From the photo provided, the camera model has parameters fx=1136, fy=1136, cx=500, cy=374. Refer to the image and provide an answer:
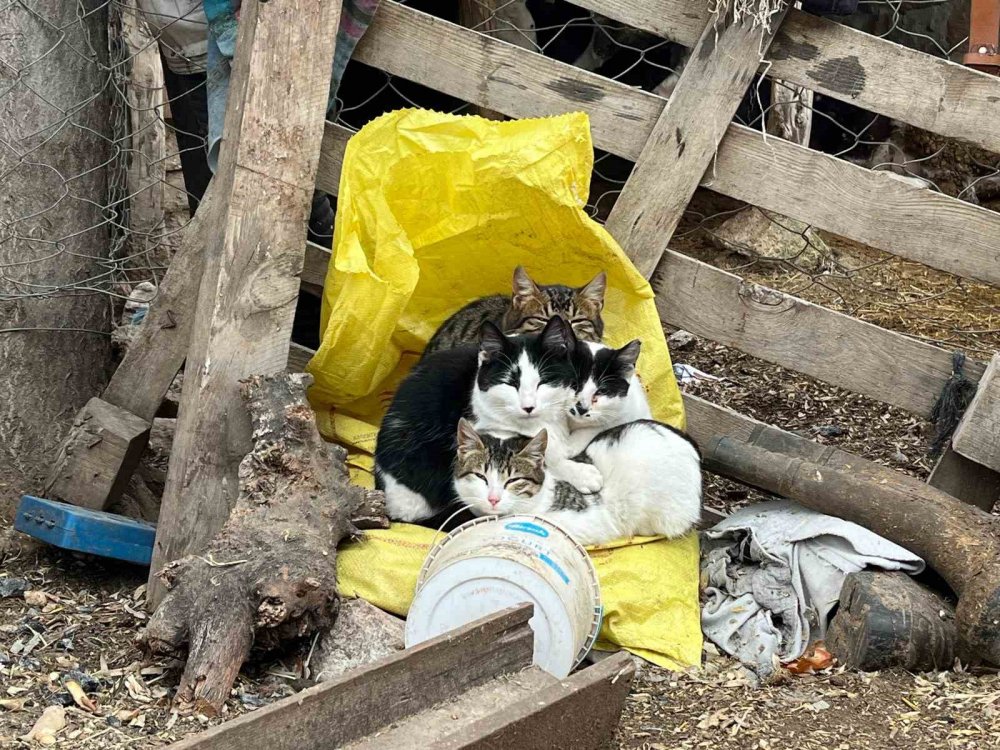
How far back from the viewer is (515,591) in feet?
8.41

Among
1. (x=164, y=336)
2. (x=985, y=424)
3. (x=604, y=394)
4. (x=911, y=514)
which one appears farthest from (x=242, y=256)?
(x=985, y=424)

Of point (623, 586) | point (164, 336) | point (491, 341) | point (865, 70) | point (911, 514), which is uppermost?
point (865, 70)

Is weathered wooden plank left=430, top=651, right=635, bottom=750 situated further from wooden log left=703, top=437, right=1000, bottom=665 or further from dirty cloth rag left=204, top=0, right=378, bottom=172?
dirty cloth rag left=204, top=0, right=378, bottom=172

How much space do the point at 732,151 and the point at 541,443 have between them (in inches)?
40.3

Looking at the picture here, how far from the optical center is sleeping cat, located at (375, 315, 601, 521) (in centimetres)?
314

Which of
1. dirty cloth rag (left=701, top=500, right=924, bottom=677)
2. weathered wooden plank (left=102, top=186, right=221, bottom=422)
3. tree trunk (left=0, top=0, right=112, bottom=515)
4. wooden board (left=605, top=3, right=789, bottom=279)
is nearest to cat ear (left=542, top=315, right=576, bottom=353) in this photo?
wooden board (left=605, top=3, right=789, bottom=279)

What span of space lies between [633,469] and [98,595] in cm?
150

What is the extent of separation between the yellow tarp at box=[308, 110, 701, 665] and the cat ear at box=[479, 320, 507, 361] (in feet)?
0.83

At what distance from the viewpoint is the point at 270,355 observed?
3.08 metres

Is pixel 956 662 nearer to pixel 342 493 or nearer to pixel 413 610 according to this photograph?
pixel 413 610

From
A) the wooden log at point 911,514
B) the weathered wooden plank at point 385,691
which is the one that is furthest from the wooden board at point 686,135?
the weathered wooden plank at point 385,691

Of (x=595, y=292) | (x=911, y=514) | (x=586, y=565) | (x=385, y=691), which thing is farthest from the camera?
(x=595, y=292)

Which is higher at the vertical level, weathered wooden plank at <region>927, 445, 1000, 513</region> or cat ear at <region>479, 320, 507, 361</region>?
cat ear at <region>479, 320, 507, 361</region>

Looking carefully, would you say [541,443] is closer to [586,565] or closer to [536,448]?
[536,448]
